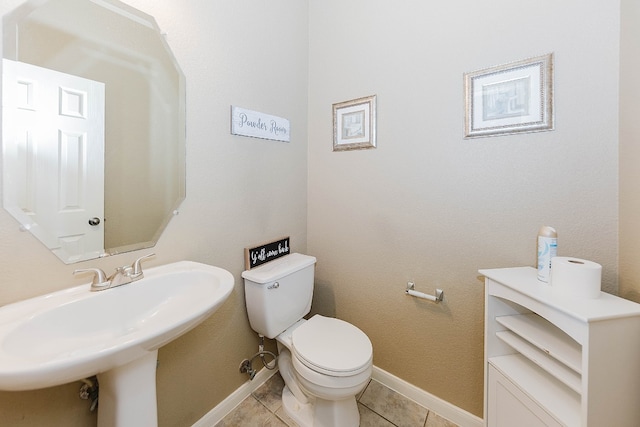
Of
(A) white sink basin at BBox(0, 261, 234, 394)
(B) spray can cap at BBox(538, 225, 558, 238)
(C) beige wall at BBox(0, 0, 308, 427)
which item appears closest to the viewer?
(A) white sink basin at BBox(0, 261, 234, 394)

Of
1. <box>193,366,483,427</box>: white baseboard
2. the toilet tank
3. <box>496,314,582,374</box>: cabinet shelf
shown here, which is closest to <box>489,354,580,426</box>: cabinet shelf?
<box>496,314,582,374</box>: cabinet shelf

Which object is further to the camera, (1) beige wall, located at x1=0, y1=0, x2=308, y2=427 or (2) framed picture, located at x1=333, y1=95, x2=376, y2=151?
(2) framed picture, located at x1=333, y1=95, x2=376, y2=151

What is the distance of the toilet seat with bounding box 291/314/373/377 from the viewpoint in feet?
3.55

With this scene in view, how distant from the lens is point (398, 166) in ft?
4.76

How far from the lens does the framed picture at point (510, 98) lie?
1.07 metres

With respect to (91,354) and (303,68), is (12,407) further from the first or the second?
(303,68)

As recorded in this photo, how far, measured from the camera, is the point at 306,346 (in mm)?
1204

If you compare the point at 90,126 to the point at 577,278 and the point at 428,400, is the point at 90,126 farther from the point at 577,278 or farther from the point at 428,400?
the point at 428,400

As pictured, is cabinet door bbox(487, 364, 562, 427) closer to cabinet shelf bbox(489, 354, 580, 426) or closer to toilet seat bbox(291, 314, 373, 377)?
cabinet shelf bbox(489, 354, 580, 426)

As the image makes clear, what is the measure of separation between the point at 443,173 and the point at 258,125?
104 cm

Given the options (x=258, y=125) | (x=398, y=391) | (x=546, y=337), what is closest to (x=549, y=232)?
(x=546, y=337)

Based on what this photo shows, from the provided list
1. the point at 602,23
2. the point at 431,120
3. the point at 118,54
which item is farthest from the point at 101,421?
the point at 602,23

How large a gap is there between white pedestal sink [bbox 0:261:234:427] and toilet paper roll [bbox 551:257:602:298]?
3.76 ft

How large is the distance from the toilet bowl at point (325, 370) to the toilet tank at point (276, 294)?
0.29 feet
